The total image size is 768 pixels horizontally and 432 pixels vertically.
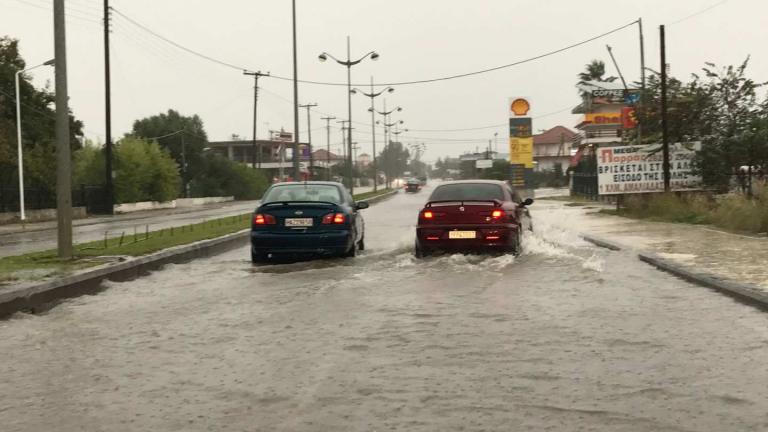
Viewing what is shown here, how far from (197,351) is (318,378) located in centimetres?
150

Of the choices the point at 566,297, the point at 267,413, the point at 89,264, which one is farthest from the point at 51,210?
the point at 267,413

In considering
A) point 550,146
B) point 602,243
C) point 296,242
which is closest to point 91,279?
point 296,242

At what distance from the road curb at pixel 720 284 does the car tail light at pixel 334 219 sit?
208 inches

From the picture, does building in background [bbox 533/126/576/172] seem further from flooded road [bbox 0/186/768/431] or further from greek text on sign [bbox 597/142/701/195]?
flooded road [bbox 0/186/768/431]

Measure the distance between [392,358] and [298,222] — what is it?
7971 mm

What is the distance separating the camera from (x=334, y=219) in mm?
14375

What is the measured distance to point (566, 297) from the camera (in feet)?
32.1

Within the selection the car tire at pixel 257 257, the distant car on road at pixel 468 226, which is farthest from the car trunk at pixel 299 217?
the distant car on road at pixel 468 226

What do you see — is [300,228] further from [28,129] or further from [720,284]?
[28,129]

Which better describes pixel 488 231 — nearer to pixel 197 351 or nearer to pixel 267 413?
pixel 197 351

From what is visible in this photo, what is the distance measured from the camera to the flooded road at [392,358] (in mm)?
4949

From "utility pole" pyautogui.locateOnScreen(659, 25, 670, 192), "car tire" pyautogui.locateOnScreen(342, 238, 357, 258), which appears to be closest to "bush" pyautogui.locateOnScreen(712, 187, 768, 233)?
"utility pole" pyautogui.locateOnScreen(659, 25, 670, 192)

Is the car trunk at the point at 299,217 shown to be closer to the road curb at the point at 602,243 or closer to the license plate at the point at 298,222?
the license plate at the point at 298,222

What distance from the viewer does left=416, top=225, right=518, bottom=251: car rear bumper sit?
46.3 ft
